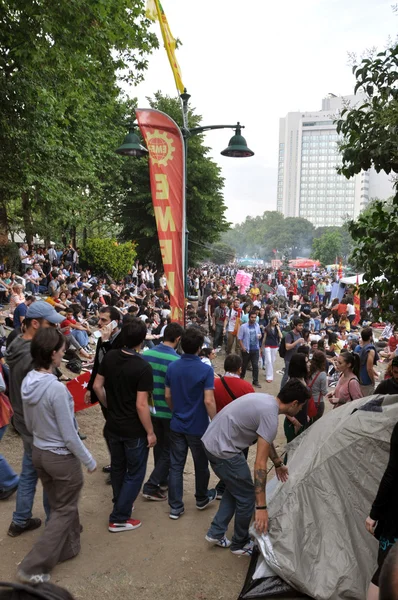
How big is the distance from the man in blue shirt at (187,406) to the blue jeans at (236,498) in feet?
1.80

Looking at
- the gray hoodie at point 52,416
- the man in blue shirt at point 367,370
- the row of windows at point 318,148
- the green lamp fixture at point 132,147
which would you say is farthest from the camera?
the row of windows at point 318,148

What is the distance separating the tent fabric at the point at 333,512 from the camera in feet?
11.9

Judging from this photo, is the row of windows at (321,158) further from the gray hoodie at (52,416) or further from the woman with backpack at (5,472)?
the gray hoodie at (52,416)

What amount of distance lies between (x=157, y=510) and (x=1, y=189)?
46.6ft

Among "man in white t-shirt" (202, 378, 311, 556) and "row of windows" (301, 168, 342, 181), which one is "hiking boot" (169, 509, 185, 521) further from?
"row of windows" (301, 168, 342, 181)

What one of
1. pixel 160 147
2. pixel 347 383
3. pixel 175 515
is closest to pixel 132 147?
pixel 160 147

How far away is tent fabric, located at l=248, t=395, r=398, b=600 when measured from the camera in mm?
3633

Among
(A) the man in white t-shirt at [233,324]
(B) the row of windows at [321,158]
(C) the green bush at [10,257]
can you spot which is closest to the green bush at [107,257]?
(C) the green bush at [10,257]

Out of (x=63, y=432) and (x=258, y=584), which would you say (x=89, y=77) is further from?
(x=258, y=584)

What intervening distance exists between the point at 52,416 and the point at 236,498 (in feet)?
5.23

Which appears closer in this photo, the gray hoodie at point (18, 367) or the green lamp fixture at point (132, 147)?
the gray hoodie at point (18, 367)

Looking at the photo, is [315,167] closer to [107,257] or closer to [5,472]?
[107,257]

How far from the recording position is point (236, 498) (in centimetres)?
410

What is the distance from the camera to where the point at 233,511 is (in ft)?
14.0
